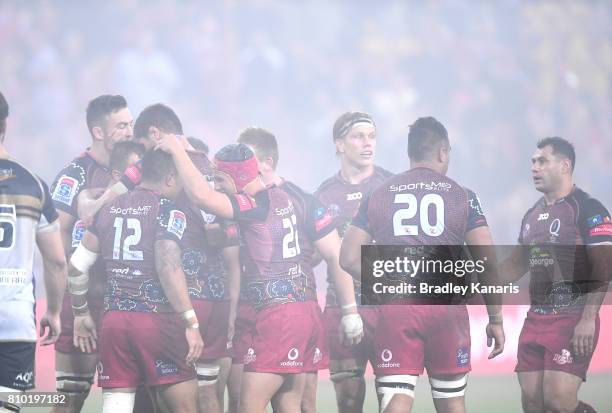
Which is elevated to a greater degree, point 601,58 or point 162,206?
point 601,58

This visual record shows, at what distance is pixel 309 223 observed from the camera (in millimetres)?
6750

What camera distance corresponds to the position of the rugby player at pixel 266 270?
5973mm

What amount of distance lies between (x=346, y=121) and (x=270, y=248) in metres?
1.86

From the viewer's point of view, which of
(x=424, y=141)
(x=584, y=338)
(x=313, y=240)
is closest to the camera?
(x=424, y=141)

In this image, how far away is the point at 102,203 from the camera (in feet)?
21.7

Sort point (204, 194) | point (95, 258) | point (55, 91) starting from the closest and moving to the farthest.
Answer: point (204, 194) < point (95, 258) < point (55, 91)

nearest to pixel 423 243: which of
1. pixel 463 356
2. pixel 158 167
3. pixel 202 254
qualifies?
pixel 463 356

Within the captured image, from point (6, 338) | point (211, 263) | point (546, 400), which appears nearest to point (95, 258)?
point (211, 263)

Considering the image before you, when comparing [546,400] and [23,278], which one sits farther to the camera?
[546,400]

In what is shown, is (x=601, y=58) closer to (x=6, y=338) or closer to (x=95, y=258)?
(x=95, y=258)

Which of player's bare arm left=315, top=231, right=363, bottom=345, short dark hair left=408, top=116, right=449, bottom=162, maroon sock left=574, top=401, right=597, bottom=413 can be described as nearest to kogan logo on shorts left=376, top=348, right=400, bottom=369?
player's bare arm left=315, top=231, right=363, bottom=345

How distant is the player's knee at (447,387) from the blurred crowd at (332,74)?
1545mm

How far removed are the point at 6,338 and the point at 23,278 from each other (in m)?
0.42

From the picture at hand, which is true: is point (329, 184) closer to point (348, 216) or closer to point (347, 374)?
point (348, 216)
